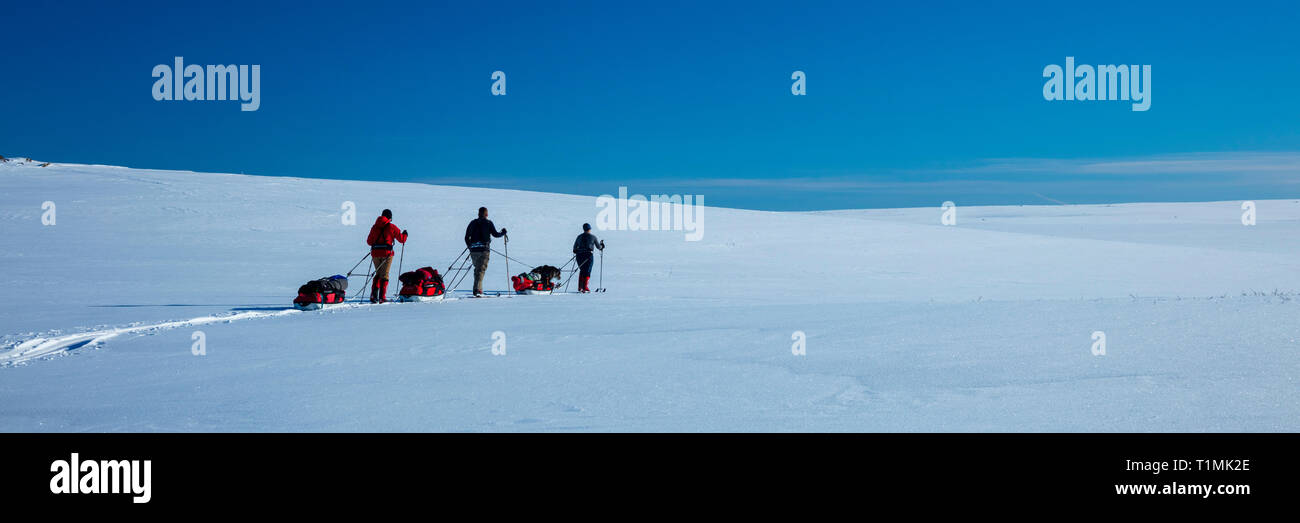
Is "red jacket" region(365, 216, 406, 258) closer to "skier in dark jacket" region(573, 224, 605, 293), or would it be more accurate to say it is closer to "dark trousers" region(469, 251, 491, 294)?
"dark trousers" region(469, 251, 491, 294)

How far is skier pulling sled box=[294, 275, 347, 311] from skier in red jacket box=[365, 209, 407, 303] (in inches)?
28.6

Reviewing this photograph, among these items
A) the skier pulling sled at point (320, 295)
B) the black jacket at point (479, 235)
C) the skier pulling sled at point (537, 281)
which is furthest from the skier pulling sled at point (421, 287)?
the skier pulling sled at point (537, 281)

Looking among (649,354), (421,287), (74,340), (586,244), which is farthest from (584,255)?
(649,354)

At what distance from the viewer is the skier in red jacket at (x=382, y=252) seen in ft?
44.9

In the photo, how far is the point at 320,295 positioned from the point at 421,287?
1.74 meters

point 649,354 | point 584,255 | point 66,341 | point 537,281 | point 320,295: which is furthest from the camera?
point 584,255

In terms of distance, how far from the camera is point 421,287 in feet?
45.5

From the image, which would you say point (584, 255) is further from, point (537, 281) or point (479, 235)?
point (479, 235)
